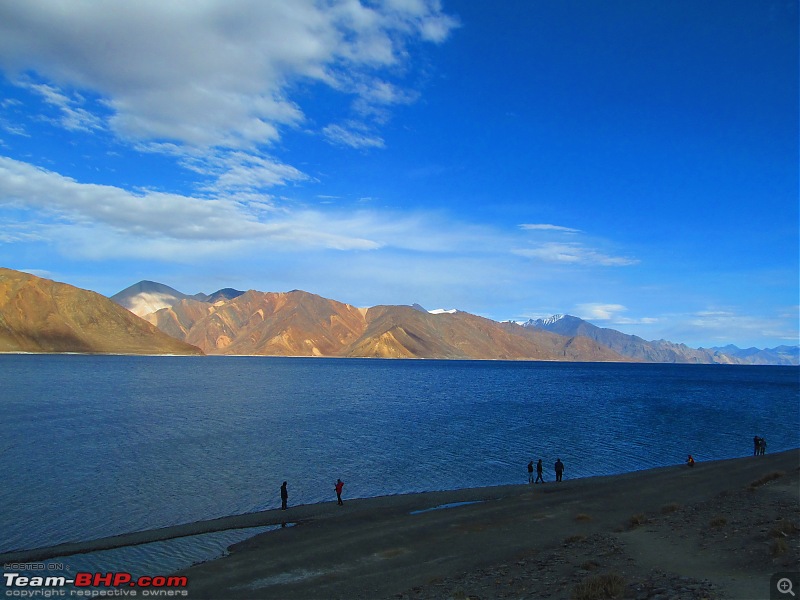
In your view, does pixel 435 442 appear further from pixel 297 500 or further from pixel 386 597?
pixel 386 597

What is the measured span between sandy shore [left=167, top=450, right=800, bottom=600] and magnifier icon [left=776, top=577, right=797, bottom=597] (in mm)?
333

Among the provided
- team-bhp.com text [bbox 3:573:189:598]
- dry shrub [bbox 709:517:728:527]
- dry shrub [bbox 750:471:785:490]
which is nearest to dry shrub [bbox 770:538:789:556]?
dry shrub [bbox 709:517:728:527]

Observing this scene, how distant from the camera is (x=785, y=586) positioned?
42.2 feet

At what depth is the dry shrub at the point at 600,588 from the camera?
530 inches

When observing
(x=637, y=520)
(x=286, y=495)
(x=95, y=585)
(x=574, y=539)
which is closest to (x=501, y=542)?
(x=574, y=539)

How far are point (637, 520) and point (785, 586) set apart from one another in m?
10.0

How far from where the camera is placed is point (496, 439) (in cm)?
5350

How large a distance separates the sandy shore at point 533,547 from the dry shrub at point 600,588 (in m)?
0.04

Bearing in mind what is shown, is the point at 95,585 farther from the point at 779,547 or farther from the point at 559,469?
the point at 559,469

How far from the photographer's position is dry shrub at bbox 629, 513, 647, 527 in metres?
22.3

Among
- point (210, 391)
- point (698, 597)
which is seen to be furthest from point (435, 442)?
point (210, 391)

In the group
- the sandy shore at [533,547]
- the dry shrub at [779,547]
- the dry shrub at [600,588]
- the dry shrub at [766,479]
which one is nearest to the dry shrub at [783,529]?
the sandy shore at [533,547]

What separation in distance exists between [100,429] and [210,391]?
158 feet

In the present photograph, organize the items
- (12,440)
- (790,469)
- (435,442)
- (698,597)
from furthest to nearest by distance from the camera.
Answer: (435,442) < (12,440) < (790,469) < (698,597)
